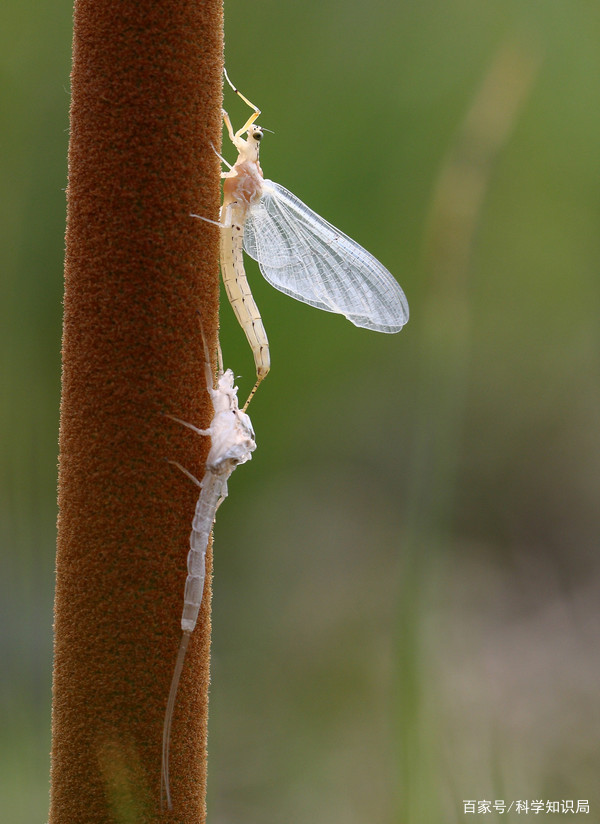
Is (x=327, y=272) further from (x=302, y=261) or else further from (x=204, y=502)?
(x=204, y=502)

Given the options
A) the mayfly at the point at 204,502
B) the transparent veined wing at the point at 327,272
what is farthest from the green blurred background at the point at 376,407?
the mayfly at the point at 204,502

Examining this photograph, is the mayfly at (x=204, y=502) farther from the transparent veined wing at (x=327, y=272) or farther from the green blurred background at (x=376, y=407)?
the green blurred background at (x=376, y=407)

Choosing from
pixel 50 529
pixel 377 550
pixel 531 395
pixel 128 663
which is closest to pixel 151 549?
→ pixel 128 663

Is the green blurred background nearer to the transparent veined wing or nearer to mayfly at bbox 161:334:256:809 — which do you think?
the transparent veined wing

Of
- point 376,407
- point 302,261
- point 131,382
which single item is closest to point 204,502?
point 131,382

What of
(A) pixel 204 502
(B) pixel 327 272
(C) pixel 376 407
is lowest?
(A) pixel 204 502

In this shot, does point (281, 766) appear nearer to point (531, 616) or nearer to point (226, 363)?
point (531, 616)
